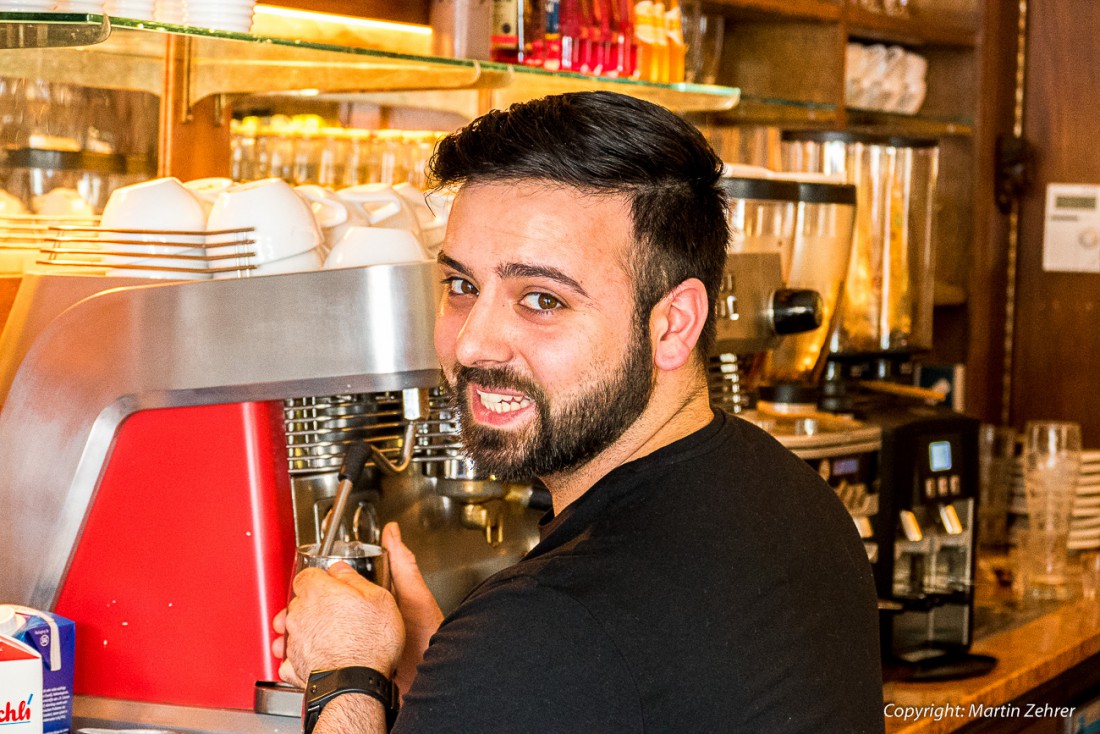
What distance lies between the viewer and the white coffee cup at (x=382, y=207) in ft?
5.42

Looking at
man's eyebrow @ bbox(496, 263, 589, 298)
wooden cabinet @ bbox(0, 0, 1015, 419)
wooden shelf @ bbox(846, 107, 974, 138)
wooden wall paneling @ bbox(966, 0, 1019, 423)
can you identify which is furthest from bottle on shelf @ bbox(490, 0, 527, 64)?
wooden wall paneling @ bbox(966, 0, 1019, 423)

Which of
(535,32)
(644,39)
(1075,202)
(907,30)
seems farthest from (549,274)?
(1075,202)

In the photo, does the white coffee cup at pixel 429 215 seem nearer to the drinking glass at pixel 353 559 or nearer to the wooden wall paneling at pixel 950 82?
the drinking glass at pixel 353 559

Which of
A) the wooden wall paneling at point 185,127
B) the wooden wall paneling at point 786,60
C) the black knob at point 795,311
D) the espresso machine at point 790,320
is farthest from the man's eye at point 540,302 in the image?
the wooden wall paneling at point 786,60

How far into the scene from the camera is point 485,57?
2041mm

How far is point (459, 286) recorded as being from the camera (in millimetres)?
1272

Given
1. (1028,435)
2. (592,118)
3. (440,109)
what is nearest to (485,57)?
(440,109)

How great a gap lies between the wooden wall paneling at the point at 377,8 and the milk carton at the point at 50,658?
3.44 ft

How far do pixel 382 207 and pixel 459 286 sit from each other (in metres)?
0.43

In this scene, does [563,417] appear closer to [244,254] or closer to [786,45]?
[244,254]

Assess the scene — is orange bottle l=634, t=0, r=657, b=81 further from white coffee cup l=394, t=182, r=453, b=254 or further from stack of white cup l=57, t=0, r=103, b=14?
stack of white cup l=57, t=0, r=103, b=14

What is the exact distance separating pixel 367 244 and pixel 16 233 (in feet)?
1.74

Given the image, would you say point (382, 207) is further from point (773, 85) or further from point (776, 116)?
point (773, 85)

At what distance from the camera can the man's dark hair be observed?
3.86 ft
